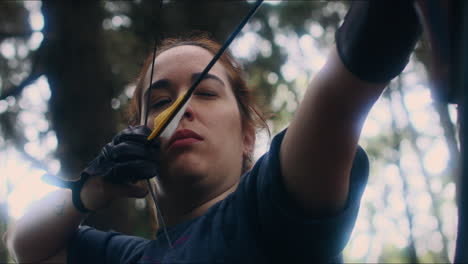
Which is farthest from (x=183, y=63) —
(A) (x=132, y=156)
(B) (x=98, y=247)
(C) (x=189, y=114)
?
(B) (x=98, y=247)

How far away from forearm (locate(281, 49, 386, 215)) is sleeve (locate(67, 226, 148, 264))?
0.72 meters

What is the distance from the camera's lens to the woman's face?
1027 millimetres

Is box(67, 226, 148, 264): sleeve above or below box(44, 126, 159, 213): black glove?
below

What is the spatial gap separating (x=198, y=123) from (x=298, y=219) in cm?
44

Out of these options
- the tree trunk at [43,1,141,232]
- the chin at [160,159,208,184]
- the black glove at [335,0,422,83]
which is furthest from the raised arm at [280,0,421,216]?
the tree trunk at [43,1,141,232]

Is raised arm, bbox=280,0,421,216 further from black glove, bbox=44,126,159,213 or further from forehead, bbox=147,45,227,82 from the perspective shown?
forehead, bbox=147,45,227,82

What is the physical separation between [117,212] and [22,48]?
→ 6.79ft

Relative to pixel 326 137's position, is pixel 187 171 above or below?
below

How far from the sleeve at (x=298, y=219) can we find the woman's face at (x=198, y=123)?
312 millimetres

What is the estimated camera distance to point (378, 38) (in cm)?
58

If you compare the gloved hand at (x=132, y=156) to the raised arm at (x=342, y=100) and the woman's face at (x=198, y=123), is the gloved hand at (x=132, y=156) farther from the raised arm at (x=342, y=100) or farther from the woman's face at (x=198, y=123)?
the raised arm at (x=342, y=100)

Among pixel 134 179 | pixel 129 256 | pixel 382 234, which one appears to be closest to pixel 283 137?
pixel 134 179

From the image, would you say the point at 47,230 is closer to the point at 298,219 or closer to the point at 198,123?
the point at 198,123

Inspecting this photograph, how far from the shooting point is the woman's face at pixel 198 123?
1.03 metres
